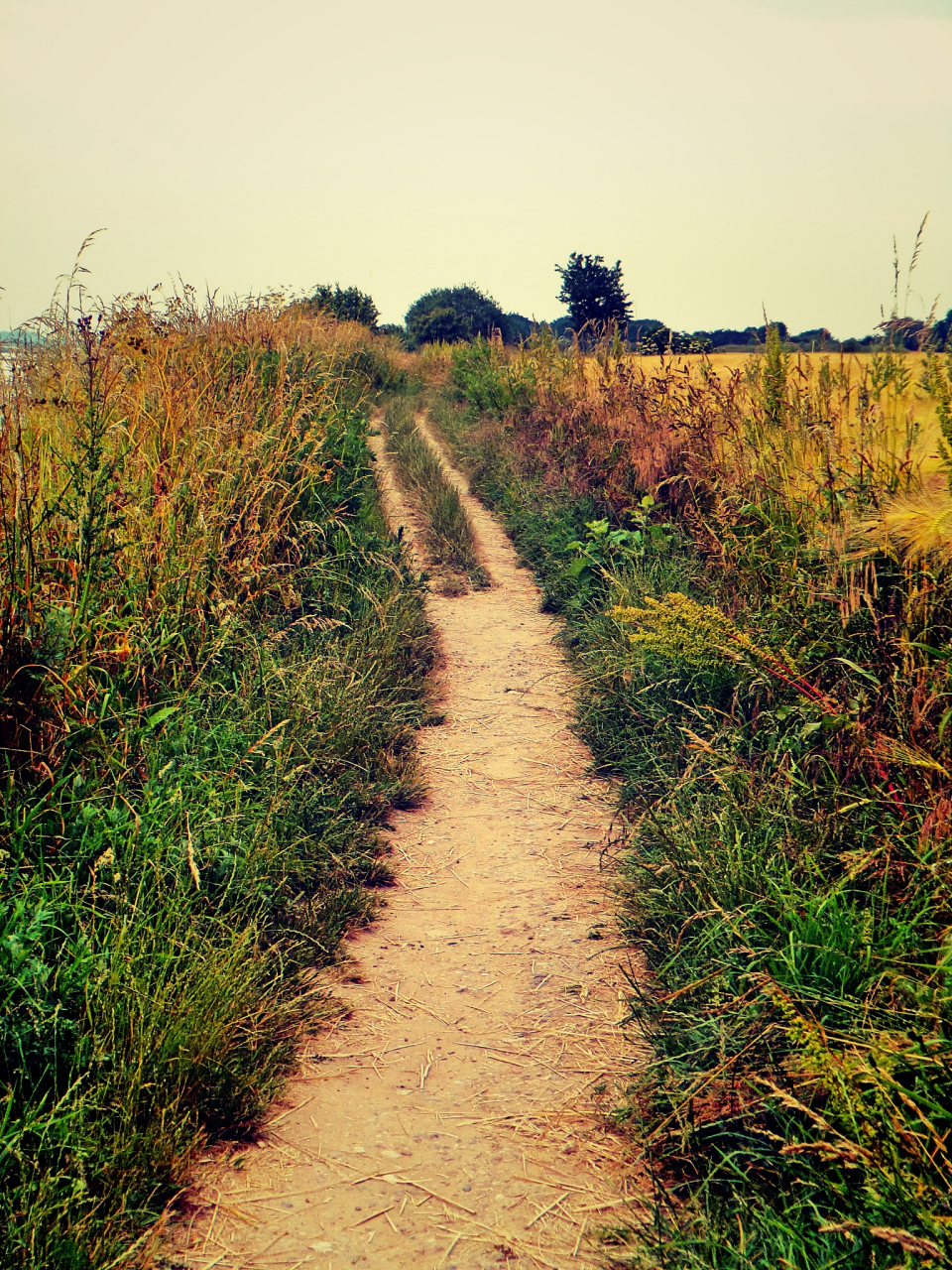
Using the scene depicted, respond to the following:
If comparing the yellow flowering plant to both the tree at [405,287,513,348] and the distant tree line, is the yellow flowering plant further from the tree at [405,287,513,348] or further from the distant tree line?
the tree at [405,287,513,348]

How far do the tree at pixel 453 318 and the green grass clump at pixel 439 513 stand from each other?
45.8 ft

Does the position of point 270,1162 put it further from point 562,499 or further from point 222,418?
point 562,499

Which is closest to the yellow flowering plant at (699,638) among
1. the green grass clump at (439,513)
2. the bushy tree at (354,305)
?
the green grass clump at (439,513)

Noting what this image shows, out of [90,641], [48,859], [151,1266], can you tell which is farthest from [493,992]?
[90,641]

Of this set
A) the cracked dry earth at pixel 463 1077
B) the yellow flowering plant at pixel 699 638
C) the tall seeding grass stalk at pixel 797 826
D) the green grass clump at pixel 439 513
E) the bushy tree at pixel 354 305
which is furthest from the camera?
the bushy tree at pixel 354 305

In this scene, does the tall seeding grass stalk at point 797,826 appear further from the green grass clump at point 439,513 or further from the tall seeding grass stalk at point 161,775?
the green grass clump at point 439,513

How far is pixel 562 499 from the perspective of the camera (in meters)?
7.64

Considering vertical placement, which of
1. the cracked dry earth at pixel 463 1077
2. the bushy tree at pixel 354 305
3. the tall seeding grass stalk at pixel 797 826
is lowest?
the cracked dry earth at pixel 463 1077

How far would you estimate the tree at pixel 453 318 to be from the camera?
29.1 metres

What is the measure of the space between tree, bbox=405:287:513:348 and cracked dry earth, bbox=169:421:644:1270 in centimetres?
2169

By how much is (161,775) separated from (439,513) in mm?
5664

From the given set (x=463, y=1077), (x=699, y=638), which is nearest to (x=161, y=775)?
(x=463, y=1077)

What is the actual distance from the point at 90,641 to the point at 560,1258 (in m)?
2.34

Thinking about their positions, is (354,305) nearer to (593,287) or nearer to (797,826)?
(593,287)
